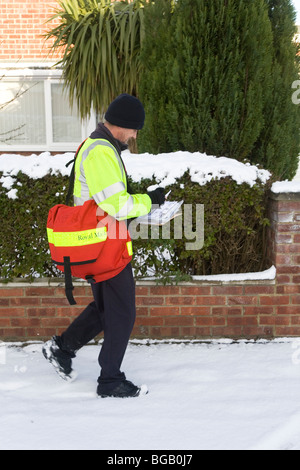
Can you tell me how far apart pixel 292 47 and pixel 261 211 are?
1.90 m

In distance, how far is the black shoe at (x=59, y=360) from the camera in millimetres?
2945

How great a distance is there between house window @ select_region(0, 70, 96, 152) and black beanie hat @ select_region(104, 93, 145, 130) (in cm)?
673

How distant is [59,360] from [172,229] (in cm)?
123

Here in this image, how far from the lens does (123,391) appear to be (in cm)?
275

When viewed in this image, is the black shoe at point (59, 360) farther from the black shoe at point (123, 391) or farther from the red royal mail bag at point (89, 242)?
the red royal mail bag at point (89, 242)

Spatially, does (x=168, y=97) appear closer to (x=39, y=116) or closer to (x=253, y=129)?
(x=253, y=129)

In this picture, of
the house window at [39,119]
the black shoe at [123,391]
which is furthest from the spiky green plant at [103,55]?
the black shoe at [123,391]

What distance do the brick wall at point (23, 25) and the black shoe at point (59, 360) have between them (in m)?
6.91

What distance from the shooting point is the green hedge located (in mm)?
3428

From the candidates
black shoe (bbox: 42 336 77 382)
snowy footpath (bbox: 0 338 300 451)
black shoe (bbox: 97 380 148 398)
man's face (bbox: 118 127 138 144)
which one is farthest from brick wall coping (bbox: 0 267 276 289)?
man's face (bbox: 118 127 138 144)

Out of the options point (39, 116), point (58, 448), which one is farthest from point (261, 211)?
point (39, 116)

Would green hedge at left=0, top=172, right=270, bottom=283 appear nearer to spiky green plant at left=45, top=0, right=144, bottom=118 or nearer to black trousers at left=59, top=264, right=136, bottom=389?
black trousers at left=59, top=264, right=136, bottom=389

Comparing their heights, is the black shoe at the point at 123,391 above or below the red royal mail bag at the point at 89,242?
below

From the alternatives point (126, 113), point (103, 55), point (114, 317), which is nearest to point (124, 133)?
point (126, 113)
